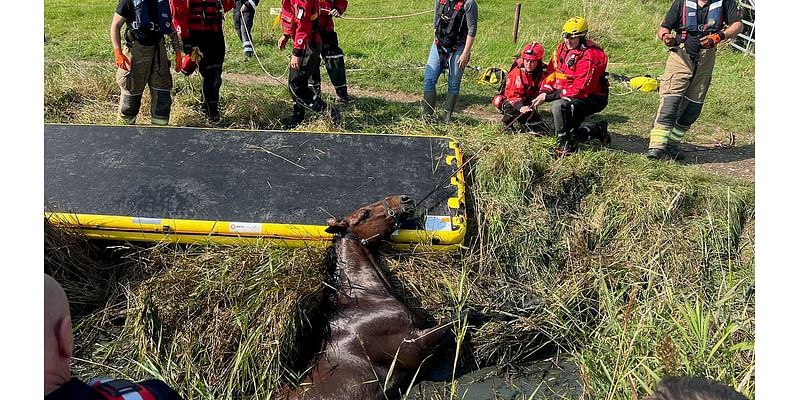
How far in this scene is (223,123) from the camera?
6.12 m

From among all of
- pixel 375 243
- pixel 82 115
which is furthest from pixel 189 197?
pixel 82 115

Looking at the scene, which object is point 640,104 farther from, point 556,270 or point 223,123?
point 223,123

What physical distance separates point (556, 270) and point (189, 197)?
7.96 ft

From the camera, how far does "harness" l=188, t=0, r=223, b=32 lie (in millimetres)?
5488

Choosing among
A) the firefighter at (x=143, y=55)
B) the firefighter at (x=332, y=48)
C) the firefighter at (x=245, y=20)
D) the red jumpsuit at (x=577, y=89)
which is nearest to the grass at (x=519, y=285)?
the red jumpsuit at (x=577, y=89)

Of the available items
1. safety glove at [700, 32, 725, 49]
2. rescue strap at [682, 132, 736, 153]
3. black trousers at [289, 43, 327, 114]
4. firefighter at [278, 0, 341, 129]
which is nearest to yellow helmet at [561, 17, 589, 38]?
safety glove at [700, 32, 725, 49]

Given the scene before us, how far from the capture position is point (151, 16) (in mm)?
5098

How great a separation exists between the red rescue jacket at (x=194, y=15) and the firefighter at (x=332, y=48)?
135cm

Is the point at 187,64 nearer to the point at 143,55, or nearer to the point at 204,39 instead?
the point at 204,39

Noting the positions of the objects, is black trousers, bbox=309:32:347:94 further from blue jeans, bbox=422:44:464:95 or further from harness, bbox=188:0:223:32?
harness, bbox=188:0:223:32

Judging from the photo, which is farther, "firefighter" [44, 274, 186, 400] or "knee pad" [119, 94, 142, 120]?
"knee pad" [119, 94, 142, 120]

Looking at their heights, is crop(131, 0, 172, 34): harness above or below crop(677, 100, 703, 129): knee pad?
above

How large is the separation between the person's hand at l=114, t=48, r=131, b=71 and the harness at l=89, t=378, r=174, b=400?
4.33m

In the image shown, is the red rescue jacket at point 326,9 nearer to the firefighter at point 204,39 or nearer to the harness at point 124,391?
the firefighter at point 204,39
